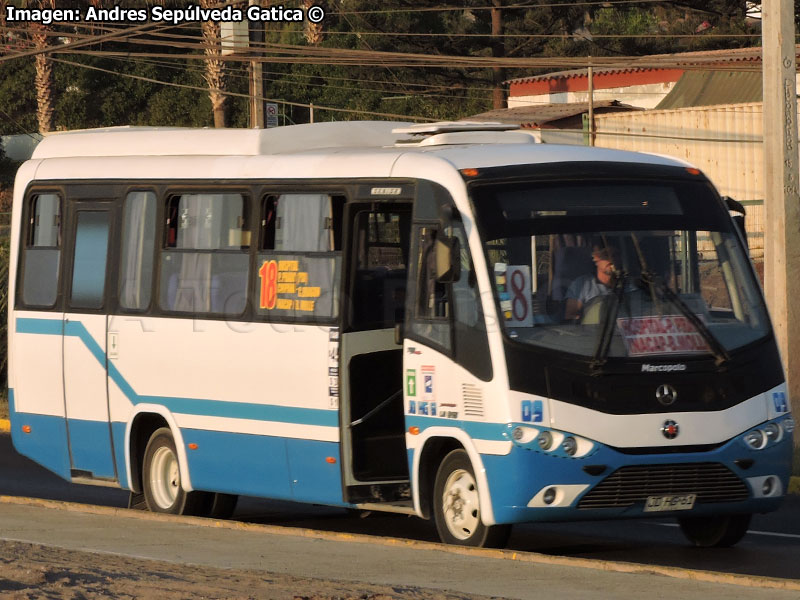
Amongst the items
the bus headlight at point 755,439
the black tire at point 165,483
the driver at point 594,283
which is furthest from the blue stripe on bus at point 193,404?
the bus headlight at point 755,439

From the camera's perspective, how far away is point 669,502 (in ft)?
36.5

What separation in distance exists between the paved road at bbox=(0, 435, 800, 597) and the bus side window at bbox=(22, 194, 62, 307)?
210 centimetres

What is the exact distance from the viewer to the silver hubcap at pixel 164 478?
14438mm

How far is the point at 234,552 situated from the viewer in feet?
35.8

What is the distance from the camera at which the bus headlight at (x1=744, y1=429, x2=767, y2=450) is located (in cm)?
1131

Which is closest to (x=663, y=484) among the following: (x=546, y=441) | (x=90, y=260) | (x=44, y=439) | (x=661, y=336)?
(x=546, y=441)

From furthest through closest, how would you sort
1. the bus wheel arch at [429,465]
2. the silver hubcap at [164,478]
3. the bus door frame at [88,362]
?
the bus door frame at [88,362] → the silver hubcap at [164,478] → the bus wheel arch at [429,465]

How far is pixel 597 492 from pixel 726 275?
1854 mm

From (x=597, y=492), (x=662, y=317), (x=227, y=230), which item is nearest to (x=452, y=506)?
(x=597, y=492)

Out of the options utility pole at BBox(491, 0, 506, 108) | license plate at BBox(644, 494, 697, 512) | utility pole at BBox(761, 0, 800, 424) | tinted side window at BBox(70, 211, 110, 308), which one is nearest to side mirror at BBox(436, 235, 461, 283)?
license plate at BBox(644, 494, 697, 512)

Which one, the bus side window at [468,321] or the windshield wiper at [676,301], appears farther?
the windshield wiper at [676,301]

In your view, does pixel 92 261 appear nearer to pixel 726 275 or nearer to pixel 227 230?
pixel 227 230

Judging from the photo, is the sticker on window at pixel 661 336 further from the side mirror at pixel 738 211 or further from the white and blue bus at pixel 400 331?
the side mirror at pixel 738 211

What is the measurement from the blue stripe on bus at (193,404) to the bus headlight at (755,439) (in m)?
2.96
